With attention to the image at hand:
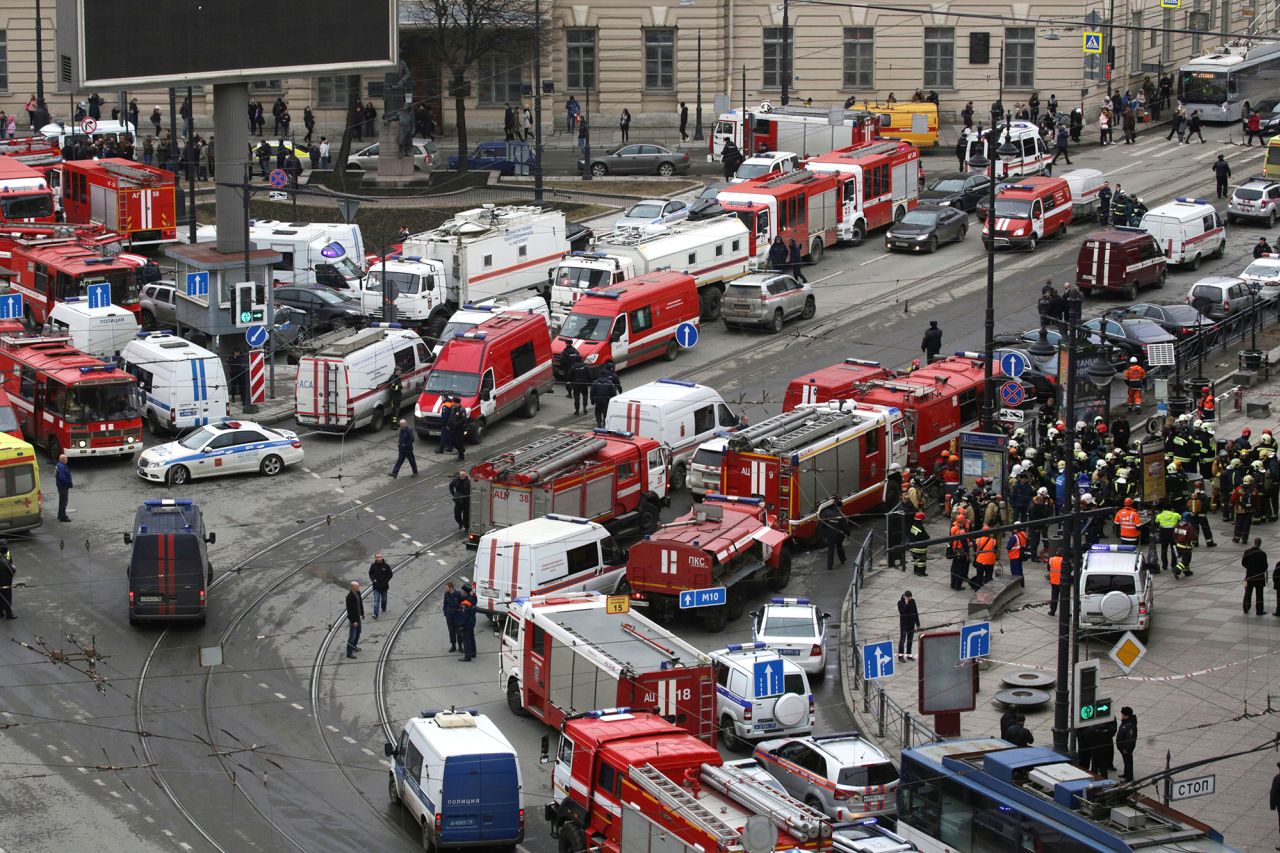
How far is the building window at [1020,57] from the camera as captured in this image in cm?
8769

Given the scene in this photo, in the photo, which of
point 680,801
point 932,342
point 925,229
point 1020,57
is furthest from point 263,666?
point 1020,57

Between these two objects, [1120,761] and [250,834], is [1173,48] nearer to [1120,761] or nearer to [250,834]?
[1120,761]

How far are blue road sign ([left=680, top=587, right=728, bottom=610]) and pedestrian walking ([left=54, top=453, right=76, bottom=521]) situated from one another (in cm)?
1427

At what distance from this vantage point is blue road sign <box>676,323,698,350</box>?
189ft

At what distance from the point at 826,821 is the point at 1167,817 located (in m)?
4.60

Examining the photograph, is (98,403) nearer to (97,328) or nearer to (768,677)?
(97,328)

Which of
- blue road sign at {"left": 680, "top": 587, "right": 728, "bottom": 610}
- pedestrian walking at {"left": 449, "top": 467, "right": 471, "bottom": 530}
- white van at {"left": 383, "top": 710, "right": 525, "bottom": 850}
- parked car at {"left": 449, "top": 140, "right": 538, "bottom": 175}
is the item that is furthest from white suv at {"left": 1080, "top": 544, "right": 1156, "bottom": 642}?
parked car at {"left": 449, "top": 140, "right": 538, "bottom": 175}

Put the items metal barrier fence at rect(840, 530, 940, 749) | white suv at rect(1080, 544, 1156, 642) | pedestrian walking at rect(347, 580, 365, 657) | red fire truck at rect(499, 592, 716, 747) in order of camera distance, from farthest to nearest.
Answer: pedestrian walking at rect(347, 580, 365, 657), white suv at rect(1080, 544, 1156, 642), metal barrier fence at rect(840, 530, 940, 749), red fire truck at rect(499, 592, 716, 747)

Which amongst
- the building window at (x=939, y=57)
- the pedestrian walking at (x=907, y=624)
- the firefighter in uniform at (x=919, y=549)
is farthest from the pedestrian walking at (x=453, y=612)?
the building window at (x=939, y=57)

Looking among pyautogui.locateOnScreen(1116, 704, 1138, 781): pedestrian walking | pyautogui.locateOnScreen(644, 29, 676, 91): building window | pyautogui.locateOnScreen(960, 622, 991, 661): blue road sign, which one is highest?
pyautogui.locateOnScreen(644, 29, 676, 91): building window

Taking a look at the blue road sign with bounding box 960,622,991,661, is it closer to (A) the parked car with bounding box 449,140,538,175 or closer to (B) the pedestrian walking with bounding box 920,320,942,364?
(B) the pedestrian walking with bounding box 920,320,942,364

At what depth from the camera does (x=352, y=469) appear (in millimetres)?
50219

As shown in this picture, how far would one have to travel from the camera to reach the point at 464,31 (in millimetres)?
83000

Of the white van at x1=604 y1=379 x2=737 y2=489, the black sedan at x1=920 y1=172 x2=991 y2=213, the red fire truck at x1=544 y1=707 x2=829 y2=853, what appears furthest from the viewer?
the black sedan at x1=920 y1=172 x2=991 y2=213
